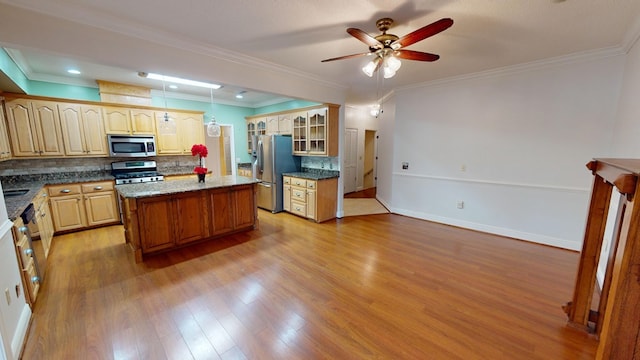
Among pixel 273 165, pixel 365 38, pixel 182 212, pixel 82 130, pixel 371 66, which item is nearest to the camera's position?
pixel 365 38

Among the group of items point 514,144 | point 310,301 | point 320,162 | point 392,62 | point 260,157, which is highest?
point 392,62

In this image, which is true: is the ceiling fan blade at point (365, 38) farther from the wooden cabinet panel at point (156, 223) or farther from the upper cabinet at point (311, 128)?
the wooden cabinet panel at point (156, 223)

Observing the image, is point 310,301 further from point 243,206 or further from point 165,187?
point 165,187

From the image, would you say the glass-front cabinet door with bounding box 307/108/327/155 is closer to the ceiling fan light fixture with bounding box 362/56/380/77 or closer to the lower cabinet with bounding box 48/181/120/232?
the ceiling fan light fixture with bounding box 362/56/380/77

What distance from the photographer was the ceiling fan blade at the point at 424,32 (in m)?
1.65

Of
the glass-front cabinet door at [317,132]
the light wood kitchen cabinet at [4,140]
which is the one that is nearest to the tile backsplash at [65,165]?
the light wood kitchen cabinet at [4,140]

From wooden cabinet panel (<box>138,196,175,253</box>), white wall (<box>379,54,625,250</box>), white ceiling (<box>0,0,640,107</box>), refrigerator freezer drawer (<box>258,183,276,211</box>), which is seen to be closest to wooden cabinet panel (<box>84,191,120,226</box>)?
wooden cabinet panel (<box>138,196,175,253</box>)

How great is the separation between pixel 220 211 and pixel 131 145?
8.39 ft

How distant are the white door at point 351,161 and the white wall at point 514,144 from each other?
2.27 m

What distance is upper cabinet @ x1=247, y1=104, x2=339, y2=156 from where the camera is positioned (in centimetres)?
458

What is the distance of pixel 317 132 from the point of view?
4.77 meters

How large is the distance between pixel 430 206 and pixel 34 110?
22.7 feet

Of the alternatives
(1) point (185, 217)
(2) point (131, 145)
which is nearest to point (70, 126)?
(2) point (131, 145)

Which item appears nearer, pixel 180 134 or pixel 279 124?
pixel 180 134
